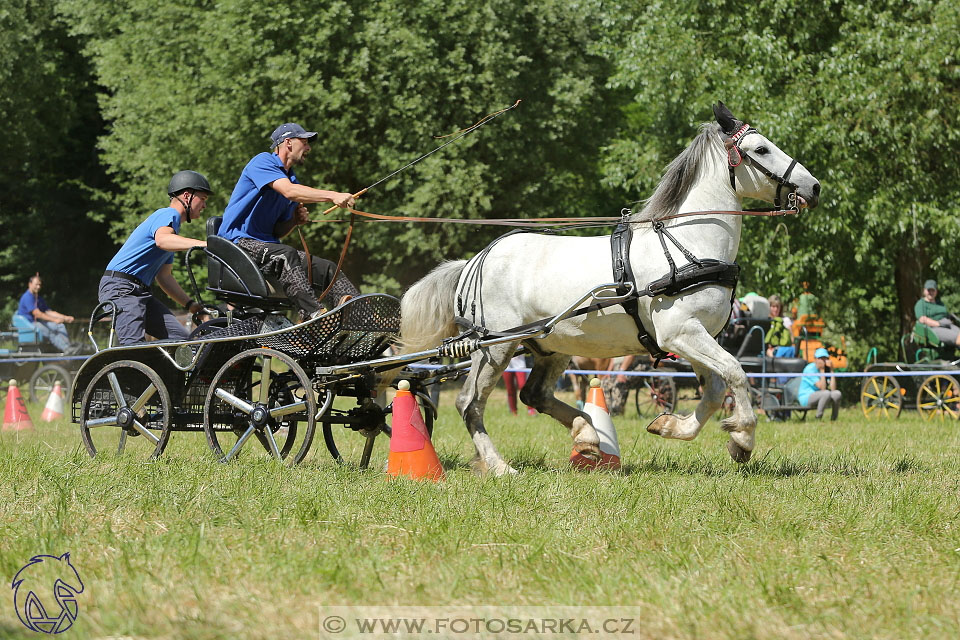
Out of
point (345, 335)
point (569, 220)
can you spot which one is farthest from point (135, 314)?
point (569, 220)

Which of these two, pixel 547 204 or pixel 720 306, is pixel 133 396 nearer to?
pixel 720 306

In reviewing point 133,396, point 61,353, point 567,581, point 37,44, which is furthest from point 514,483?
point 37,44

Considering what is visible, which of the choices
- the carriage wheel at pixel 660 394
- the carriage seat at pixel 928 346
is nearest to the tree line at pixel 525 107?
the carriage seat at pixel 928 346

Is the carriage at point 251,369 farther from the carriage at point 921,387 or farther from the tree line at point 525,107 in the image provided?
the carriage at point 921,387

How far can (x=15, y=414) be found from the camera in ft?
38.8

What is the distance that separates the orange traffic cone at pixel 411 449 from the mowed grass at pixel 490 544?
204 mm

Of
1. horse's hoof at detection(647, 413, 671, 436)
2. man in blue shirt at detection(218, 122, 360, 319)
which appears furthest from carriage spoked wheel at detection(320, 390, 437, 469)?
horse's hoof at detection(647, 413, 671, 436)

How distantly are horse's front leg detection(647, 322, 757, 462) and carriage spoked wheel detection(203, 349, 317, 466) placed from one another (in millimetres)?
2214

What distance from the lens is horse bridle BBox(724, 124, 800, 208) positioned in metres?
6.61

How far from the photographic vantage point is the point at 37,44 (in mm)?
27719

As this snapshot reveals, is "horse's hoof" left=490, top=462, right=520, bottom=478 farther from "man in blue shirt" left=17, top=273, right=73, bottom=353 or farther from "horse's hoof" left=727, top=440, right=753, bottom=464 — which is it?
"man in blue shirt" left=17, top=273, right=73, bottom=353

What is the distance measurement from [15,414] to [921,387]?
429 inches

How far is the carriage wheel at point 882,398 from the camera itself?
46.7ft

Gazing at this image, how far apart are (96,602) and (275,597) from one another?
58 centimetres
